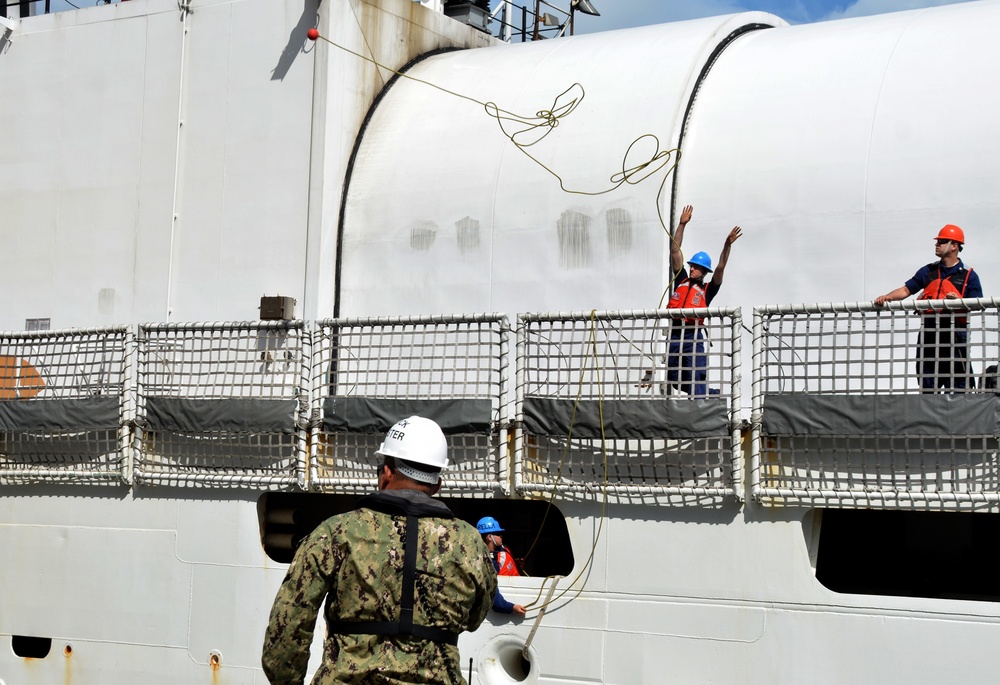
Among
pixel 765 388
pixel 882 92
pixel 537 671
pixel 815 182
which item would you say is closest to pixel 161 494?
pixel 537 671

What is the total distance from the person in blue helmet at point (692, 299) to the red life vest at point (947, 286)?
1333 millimetres

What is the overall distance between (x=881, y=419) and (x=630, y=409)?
1489 millimetres

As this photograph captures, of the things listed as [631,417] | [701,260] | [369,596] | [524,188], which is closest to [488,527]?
[631,417]

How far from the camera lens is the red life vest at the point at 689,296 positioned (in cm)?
798

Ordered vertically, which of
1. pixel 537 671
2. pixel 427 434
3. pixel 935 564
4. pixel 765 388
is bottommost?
pixel 537 671

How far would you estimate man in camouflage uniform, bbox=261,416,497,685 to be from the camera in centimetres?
429

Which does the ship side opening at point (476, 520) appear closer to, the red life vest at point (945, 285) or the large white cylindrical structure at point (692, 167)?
the large white cylindrical structure at point (692, 167)

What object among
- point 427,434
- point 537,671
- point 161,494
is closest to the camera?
point 427,434

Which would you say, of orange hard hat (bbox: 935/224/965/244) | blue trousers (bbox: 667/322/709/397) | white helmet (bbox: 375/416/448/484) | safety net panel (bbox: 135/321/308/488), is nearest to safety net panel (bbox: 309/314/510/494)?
safety net panel (bbox: 135/321/308/488)

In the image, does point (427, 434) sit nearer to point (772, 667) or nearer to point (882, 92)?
point (772, 667)

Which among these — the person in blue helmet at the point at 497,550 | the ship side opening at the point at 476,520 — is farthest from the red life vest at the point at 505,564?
the ship side opening at the point at 476,520

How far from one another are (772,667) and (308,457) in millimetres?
3479

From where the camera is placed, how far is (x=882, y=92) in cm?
829

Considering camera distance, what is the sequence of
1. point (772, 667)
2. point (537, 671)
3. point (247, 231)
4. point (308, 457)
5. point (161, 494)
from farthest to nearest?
point (247, 231) → point (161, 494) → point (308, 457) → point (537, 671) → point (772, 667)
